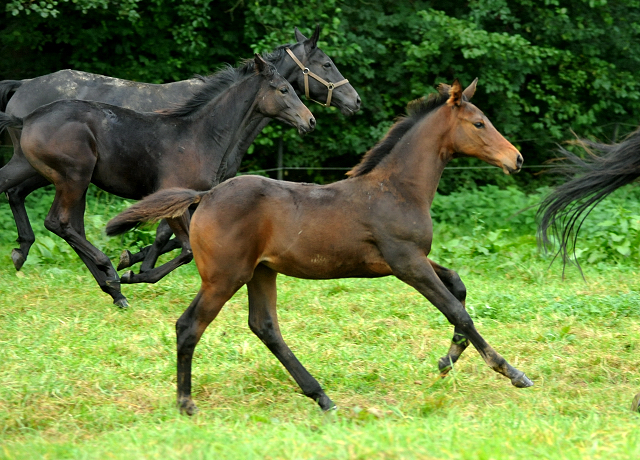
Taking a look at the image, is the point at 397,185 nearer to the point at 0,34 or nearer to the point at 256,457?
the point at 256,457

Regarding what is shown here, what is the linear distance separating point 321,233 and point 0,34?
383 inches

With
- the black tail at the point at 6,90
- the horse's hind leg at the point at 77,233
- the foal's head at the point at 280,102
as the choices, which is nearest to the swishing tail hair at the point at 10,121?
the horse's hind leg at the point at 77,233

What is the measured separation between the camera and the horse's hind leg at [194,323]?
14.1 ft

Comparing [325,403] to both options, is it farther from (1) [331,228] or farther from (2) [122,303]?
(2) [122,303]

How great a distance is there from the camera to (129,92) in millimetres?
8211

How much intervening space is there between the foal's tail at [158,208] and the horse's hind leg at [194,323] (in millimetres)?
464

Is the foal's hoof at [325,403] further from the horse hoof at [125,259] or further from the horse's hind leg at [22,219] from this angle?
the horse's hind leg at [22,219]

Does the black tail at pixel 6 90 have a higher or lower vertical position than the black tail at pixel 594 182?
lower

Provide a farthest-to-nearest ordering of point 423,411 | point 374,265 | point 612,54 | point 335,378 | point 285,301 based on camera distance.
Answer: point 612,54
point 285,301
point 335,378
point 374,265
point 423,411

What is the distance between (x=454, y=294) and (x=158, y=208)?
1870mm

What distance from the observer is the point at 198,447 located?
3.43 meters

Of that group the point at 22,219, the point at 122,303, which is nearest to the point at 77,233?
the point at 122,303

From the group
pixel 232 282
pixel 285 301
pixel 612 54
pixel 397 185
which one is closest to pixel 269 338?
pixel 232 282

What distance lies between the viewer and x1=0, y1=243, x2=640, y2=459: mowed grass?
3513mm
